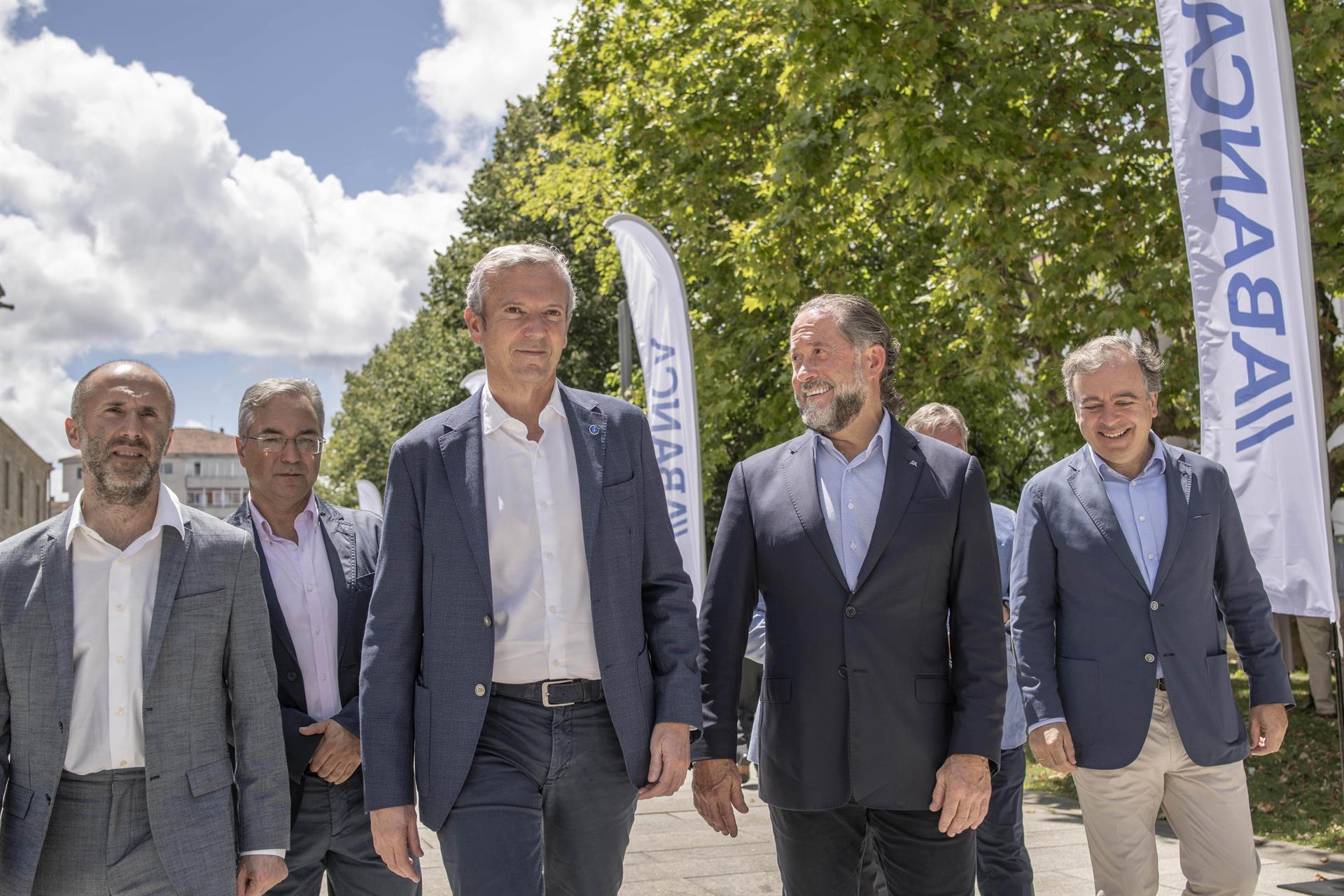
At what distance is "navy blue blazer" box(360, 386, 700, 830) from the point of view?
3.44 metres

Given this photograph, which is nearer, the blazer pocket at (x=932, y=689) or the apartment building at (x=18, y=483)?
the blazer pocket at (x=932, y=689)

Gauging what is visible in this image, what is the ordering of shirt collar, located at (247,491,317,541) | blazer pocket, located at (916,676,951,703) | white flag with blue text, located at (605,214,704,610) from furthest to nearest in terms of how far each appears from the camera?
white flag with blue text, located at (605,214,704,610) → shirt collar, located at (247,491,317,541) → blazer pocket, located at (916,676,951,703)

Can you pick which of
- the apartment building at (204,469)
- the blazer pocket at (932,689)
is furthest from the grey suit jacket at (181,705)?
the apartment building at (204,469)

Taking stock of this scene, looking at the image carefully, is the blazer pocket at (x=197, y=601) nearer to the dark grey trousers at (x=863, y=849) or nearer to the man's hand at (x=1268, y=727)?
the dark grey trousers at (x=863, y=849)

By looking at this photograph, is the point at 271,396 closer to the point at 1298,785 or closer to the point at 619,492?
the point at 619,492

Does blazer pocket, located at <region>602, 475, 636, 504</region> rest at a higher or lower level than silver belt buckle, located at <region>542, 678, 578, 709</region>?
higher

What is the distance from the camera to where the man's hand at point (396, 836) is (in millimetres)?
3422

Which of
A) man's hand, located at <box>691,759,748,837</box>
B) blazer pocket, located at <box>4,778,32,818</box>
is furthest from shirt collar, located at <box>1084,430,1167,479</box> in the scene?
blazer pocket, located at <box>4,778,32,818</box>

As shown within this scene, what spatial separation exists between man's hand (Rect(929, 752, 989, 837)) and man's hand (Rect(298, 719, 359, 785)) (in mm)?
1726

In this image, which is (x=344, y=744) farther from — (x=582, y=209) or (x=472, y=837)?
(x=582, y=209)

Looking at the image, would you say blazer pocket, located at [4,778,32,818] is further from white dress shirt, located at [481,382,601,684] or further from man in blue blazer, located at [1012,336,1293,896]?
man in blue blazer, located at [1012,336,1293,896]

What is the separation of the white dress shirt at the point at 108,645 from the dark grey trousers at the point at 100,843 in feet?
0.16

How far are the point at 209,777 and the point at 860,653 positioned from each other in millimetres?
1786

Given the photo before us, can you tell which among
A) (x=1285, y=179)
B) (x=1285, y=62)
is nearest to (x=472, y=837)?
(x=1285, y=179)
